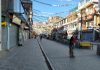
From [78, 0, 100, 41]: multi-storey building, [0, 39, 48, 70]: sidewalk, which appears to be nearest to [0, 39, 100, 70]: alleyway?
[0, 39, 48, 70]: sidewalk

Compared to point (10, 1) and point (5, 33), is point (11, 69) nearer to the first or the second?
point (5, 33)

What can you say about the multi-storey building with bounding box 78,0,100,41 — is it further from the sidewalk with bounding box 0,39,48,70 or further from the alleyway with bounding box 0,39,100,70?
the sidewalk with bounding box 0,39,48,70

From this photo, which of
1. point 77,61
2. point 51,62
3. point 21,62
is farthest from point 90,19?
point 21,62

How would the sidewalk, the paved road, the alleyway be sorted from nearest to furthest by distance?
the sidewalk, the alleyway, the paved road

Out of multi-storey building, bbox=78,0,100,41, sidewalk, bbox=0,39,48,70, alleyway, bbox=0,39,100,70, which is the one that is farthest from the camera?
multi-storey building, bbox=78,0,100,41

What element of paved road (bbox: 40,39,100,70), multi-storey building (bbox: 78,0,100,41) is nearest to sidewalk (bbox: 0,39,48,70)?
paved road (bbox: 40,39,100,70)

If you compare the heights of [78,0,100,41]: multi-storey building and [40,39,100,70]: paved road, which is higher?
[78,0,100,41]: multi-storey building

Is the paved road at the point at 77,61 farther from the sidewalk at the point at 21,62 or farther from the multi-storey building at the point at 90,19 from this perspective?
the multi-storey building at the point at 90,19

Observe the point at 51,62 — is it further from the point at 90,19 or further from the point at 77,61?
the point at 90,19

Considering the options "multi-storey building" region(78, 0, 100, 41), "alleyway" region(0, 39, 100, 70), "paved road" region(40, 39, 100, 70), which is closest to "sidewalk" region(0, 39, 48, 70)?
"alleyway" region(0, 39, 100, 70)

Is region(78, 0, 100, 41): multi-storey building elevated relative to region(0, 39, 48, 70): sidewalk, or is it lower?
elevated

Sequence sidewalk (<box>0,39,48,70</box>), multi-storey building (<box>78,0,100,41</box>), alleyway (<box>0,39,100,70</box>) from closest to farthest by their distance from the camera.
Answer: sidewalk (<box>0,39,48,70</box>) → alleyway (<box>0,39,100,70</box>) → multi-storey building (<box>78,0,100,41</box>)

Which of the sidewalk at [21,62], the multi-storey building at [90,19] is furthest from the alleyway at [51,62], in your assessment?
the multi-storey building at [90,19]

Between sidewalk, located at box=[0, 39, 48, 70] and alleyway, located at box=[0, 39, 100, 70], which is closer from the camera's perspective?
sidewalk, located at box=[0, 39, 48, 70]
